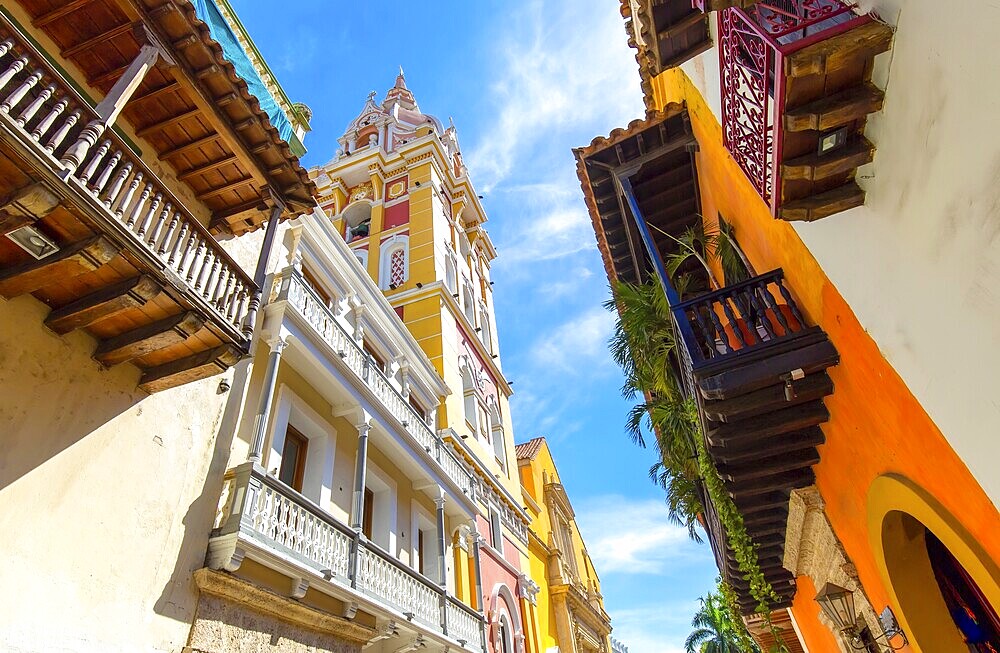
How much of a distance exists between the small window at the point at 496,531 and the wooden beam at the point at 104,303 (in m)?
12.7

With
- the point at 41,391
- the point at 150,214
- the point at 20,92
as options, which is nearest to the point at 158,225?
the point at 150,214

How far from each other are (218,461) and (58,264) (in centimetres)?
318

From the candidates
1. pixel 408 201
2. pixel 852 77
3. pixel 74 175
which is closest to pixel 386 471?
pixel 74 175

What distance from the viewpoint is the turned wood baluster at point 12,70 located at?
410 cm

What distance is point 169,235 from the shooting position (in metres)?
5.47

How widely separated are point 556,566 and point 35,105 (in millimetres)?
20635

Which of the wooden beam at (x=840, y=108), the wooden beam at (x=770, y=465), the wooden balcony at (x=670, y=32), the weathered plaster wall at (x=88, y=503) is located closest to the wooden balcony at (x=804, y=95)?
the wooden beam at (x=840, y=108)

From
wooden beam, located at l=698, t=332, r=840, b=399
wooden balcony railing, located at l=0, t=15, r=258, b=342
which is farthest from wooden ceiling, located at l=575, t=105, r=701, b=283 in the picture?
wooden balcony railing, located at l=0, t=15, r=258, b=342

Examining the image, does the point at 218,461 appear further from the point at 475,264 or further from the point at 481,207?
the point at 481,207

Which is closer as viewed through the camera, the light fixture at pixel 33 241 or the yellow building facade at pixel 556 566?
the light fixture at pixel 33 241

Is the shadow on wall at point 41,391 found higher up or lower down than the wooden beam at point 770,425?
higher up

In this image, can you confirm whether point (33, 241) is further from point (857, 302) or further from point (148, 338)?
point (857, 302)

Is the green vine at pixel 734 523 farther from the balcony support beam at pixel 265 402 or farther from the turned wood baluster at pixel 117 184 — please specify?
the turned wood baluster at pixel 117 184

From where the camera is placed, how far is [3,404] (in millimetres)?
4820
